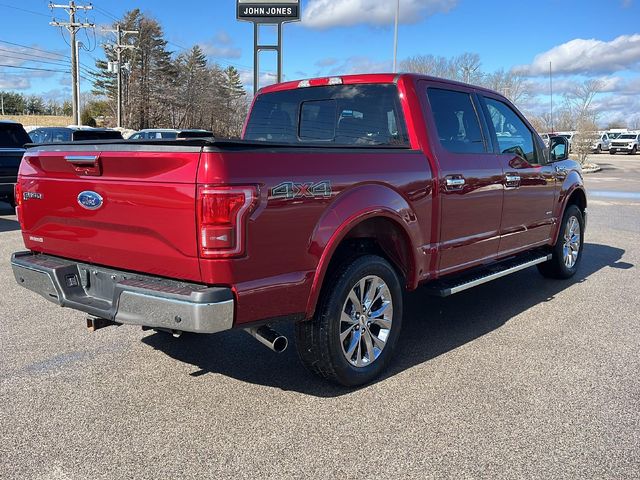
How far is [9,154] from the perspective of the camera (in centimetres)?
1070

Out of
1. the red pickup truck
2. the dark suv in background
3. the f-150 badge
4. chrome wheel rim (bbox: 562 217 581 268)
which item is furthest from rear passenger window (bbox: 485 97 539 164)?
the dark suv in background

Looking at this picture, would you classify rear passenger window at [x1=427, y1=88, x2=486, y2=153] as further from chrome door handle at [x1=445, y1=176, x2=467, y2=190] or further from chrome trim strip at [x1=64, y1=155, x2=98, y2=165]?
chrome trim strip at [x1=64, y1=155, x2=98, y2=165]

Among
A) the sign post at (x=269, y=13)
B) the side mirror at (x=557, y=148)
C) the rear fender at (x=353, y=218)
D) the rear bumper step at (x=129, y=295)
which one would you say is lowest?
the rear bumper step at (x=129, y=295)

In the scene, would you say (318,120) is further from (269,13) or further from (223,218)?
(269,13)

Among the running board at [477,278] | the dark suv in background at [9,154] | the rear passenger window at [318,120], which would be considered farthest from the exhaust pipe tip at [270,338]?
the dark suv in background at [9,154]

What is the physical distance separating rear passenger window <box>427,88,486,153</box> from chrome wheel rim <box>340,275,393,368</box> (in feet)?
4.52

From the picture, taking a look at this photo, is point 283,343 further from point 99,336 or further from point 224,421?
point 99,336

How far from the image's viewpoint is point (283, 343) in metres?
3.31

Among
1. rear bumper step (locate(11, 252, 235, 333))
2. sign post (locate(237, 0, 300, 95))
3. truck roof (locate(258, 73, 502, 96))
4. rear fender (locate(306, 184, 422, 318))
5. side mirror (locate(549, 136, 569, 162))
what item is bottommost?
rear bumper step (locate(11, 252, 235, 333))

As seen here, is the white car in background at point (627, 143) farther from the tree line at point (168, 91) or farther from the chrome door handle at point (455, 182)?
the chrome door handle at point (455, 182)

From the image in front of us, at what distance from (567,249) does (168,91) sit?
54.4 m

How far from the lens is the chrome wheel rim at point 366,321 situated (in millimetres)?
3734

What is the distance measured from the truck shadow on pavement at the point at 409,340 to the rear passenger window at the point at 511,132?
1.50 metres

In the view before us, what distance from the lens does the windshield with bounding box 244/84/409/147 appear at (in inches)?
176
